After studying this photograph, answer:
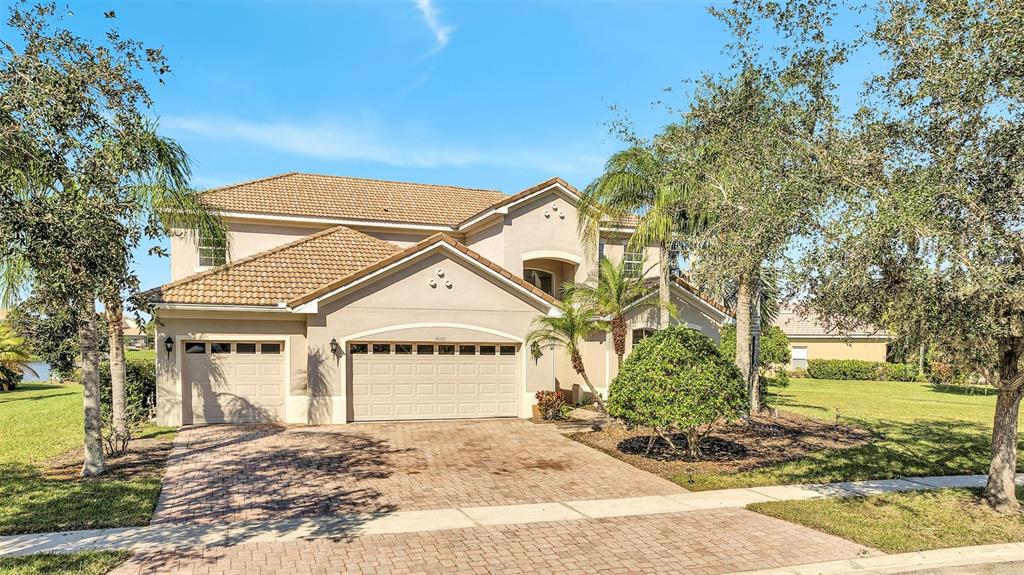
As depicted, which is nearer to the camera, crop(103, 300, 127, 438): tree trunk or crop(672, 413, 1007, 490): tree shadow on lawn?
crop(672, 413, 1007, 490): tree shadow on lawn

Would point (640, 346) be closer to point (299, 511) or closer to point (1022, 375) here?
point (1022, 375)

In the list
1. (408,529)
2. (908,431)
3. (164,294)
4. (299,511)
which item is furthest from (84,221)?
(908,431)

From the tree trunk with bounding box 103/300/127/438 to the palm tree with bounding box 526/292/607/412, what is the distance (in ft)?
34.1

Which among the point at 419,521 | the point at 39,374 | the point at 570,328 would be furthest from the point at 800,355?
the point at 39,374

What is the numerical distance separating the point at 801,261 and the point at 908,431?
42.0 feet

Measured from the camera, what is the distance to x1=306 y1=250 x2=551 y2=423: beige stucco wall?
705 inches

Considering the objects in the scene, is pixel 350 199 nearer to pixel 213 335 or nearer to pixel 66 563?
pixel 213 335

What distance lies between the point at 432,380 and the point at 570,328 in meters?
4.27

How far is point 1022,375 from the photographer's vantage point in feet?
32.8

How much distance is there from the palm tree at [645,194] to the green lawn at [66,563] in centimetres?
1417

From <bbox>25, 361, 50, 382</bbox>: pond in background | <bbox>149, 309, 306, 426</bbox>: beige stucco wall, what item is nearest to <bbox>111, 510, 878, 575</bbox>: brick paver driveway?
<bbox>149, 309, 306, 426</bbox>: beige stucco wall

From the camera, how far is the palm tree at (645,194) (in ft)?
59.1

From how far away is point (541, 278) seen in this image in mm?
24984

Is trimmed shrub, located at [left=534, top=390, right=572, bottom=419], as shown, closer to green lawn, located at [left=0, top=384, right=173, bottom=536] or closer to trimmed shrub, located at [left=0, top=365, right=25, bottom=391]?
green lawn, located at [left=0, top=384, right=173, bottom=536]
